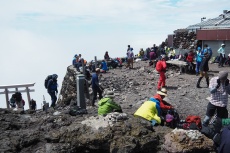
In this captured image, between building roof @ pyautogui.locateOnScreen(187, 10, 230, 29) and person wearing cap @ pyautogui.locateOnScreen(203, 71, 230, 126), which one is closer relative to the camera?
person wearing cap @ pyautogui.locateOnScreen(203, 71, 230, 126)

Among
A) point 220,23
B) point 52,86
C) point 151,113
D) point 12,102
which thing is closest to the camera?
point 151,113

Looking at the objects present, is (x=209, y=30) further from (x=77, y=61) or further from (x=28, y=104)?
(x=28, y=104)

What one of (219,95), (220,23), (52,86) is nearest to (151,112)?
(219,95)

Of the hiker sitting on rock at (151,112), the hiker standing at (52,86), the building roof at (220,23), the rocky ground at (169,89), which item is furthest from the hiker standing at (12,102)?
the building roof at (220,23)

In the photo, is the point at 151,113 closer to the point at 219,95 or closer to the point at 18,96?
the point at 219,95

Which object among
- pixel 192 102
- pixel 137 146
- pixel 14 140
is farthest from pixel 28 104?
pixel 137 146

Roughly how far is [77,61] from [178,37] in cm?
1176

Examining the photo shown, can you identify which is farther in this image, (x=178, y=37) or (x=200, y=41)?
(x=178, y=37)

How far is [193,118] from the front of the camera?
866cm

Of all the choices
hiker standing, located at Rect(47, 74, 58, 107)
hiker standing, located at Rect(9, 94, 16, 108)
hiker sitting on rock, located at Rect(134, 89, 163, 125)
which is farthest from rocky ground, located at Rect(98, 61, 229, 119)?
hiker standing, located at Rect(9, 94, 16, 108)

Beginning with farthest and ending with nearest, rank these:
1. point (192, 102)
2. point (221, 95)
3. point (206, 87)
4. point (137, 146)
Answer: point (206, 87) → point (192, 102) → point (221, 95) → point (137, 146)

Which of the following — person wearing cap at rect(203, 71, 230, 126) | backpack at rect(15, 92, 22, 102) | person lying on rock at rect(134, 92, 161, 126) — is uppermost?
person wearing cap at rect(203, 71, 230, 126)

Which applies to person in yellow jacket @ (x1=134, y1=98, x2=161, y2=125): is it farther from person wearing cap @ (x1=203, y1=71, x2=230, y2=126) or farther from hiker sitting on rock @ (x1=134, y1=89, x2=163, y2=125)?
person wearing cap @ (x1=203, y1=71, x2=230, y2=126)

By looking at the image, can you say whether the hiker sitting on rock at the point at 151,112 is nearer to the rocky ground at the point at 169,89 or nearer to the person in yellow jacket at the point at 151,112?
the person in yellow jacket at the point at 151,112
